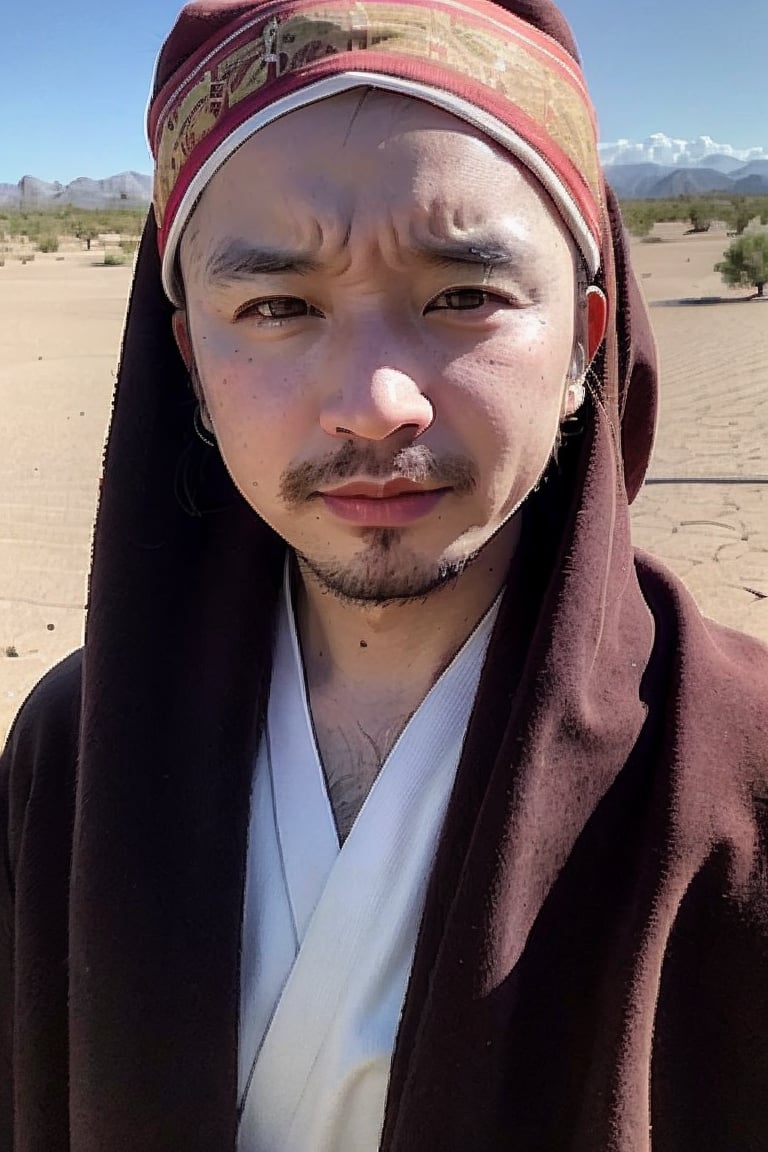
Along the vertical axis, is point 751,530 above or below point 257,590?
below

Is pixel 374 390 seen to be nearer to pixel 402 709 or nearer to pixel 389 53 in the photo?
pixel 389 53

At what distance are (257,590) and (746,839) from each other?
2.41 ft

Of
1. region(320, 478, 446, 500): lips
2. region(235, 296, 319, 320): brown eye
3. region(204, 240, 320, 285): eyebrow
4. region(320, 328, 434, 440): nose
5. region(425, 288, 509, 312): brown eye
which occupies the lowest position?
region(320, 478, 446, 500): lips

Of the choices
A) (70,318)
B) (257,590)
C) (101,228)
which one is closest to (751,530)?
(257,590)

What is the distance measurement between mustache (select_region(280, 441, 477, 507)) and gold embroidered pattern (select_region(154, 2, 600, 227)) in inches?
16.2

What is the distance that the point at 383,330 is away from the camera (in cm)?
109

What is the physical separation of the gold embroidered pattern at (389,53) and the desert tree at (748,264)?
16935 mm

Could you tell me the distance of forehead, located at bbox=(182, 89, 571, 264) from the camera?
42.2 inches

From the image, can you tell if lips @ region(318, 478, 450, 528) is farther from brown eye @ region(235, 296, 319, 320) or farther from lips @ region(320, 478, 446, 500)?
brown eye @ region(235, 296, 319, 320)

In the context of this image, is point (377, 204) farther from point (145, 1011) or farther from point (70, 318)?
point (70, 318)

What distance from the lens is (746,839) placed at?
1132 millimetres

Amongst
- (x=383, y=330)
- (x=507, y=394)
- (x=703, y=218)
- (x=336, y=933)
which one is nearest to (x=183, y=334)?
(x=383, y=330)

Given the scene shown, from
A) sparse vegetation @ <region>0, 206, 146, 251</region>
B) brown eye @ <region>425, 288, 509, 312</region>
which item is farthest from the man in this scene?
sparse vegetation @ <region>0, 206, 146, 251</region>

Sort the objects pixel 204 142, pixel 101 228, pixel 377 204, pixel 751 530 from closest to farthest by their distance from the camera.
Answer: pixel 377 204
pixel 204 142
pixel 751 530
pixel 101 228
